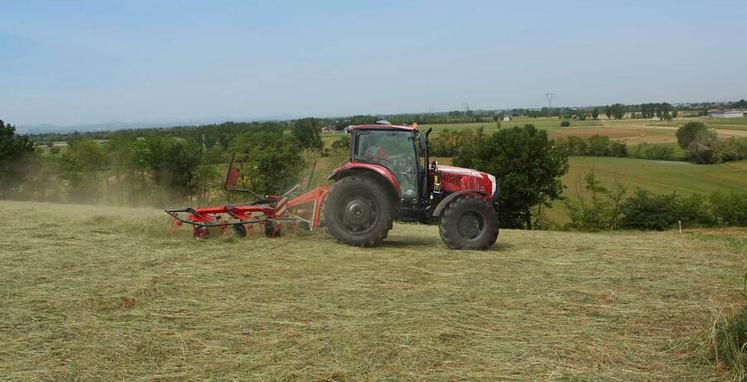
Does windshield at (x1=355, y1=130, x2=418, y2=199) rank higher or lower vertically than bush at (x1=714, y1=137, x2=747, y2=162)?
higher

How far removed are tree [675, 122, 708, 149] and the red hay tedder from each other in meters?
57.9

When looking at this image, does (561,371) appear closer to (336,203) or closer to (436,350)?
(436,350)

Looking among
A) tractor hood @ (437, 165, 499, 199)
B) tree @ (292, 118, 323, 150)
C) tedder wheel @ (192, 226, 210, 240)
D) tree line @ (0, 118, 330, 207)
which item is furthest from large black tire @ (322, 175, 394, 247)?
tree @ (292, 118, 323, 150)

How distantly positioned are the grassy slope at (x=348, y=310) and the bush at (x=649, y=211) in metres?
25.7

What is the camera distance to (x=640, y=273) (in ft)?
23.5

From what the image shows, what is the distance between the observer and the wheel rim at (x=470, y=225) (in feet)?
28.6

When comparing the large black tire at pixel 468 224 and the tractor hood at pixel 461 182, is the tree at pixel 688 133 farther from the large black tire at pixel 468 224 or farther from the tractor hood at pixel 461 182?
the large black tire at pixel 468 224

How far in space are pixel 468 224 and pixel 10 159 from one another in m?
28.2

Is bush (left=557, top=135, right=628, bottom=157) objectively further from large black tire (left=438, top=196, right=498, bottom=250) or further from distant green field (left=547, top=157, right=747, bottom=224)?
large black tire (left=438, top=196, right=498, bottom=250)

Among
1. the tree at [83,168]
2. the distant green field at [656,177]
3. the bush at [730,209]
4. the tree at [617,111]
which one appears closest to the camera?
the bush at [730,209]

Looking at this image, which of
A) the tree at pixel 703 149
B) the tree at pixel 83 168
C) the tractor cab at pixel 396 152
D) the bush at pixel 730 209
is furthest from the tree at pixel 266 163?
the tree at pixel 703 149

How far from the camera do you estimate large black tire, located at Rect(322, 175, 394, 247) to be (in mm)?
8766

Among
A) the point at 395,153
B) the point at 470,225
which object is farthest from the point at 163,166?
the point at 470,225

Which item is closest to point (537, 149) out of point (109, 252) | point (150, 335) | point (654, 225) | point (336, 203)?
point (654, 225)
